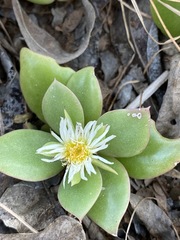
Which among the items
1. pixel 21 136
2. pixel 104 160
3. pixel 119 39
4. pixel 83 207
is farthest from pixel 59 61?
pixel 83 207

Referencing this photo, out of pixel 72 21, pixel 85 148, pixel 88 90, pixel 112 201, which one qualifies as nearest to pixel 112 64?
pixel 72 21

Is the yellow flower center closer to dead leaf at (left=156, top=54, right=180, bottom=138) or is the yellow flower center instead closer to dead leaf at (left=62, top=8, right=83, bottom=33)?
dead leaf at (left=156, top=54, right=180, bottom=138)

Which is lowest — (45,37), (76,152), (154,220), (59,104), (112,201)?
(154,220)

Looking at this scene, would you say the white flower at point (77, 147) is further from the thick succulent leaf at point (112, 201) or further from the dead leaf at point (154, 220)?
the dead leaf at point (154, 220)

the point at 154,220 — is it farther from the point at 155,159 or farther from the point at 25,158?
the point at 25,158

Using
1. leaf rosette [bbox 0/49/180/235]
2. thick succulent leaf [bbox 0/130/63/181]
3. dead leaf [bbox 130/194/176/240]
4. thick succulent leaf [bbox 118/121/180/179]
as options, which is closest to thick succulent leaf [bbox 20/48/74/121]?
leaf rosette [bbox 0/49/180/235]

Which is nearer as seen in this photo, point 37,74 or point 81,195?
point 81,195
